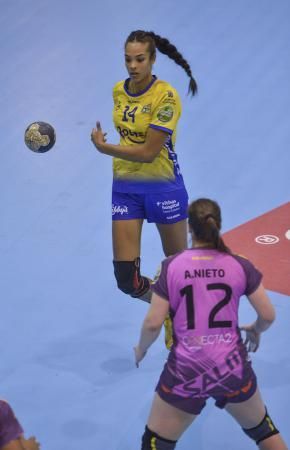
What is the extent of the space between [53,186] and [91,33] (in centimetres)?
428

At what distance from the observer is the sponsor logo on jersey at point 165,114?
208 inches

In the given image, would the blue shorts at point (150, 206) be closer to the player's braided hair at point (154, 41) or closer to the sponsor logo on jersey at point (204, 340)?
the player's braided hair at point (154, 41)

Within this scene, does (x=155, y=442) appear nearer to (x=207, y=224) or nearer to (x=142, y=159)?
(x=207, y=224)

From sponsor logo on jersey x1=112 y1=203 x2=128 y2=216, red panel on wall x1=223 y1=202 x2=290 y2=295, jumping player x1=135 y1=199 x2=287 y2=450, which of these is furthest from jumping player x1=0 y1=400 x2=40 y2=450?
red panel on wall x1=223 y1=202 x2=290 y2=295

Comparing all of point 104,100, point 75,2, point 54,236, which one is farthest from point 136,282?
point 75,2

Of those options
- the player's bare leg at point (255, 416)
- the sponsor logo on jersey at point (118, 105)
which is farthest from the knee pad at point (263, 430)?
the sponsor logo on jersey at point (118, 105)

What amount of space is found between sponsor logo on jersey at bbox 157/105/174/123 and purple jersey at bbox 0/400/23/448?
8.92 ft

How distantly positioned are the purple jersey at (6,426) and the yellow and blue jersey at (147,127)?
2678 millimetres

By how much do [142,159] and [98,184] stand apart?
3.36m

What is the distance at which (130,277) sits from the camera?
5.63m

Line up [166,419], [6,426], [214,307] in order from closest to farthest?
[6,426]
[214,307]
[166,419]

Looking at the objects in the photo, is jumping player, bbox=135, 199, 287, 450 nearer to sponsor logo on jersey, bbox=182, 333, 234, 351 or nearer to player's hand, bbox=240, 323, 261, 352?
sponsor logo on jersey, bbox=182, 333, 234, 351

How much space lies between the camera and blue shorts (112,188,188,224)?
5586mm

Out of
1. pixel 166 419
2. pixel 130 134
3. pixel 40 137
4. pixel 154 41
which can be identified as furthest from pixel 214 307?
pixel 40 137
